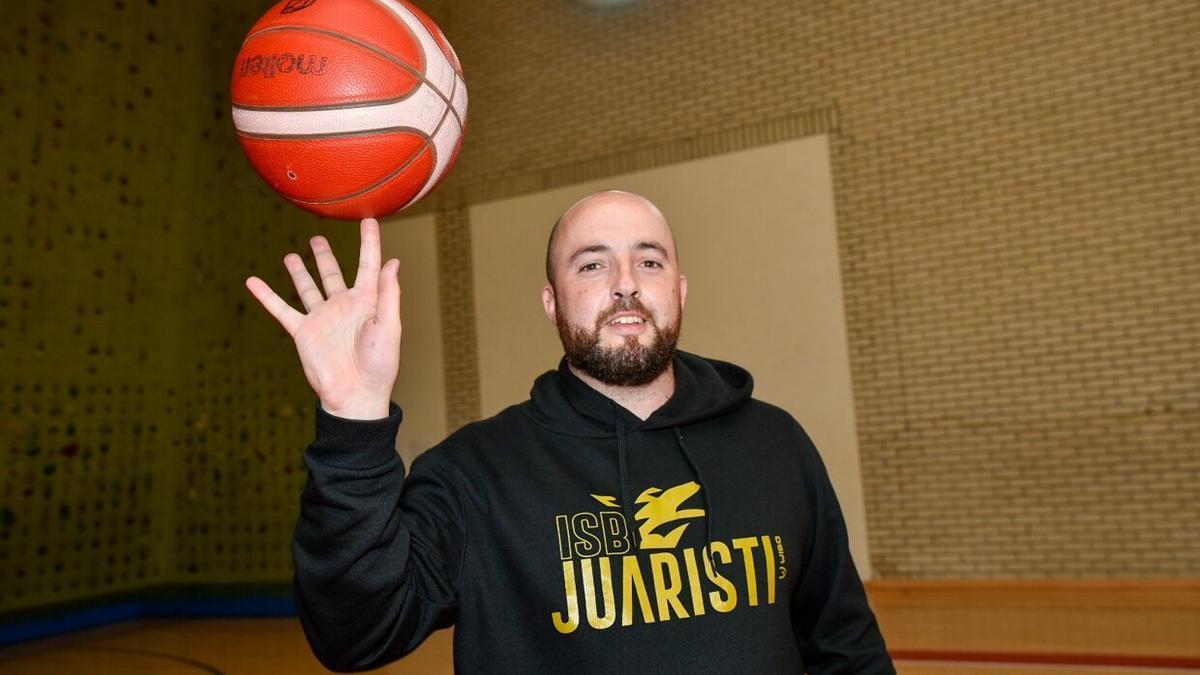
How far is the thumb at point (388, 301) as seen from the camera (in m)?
1.33

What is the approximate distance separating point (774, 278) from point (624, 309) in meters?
5.42

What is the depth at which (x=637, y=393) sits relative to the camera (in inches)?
74.0

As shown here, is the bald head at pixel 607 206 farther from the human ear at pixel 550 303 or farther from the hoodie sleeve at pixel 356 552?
the hoodie sleeve at pixel 356 552

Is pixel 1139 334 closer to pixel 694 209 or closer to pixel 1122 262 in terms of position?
pixel 1122 262

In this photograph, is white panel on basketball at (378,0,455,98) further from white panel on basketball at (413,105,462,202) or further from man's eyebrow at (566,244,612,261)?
man's eyebrow at (566,244,612,261)

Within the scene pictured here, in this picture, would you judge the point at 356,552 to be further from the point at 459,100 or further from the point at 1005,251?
the point at 1005,251

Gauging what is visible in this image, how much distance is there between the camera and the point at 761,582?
1652 millimetres

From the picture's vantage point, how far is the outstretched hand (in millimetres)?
1310

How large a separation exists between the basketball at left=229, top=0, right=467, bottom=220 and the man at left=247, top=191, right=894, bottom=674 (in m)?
0.33

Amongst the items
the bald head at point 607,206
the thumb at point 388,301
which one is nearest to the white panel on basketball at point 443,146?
the bald head at point 607,206

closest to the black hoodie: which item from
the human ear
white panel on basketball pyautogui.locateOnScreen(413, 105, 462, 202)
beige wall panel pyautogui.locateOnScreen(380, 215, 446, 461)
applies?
the human ear

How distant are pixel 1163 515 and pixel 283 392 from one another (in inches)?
254

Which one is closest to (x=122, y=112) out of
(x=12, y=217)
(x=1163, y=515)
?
(x=12, y=217)

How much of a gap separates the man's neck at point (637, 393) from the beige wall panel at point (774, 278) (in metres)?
5.09
